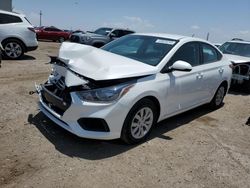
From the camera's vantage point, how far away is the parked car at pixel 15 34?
38.8 ft

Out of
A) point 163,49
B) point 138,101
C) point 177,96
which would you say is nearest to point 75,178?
point 138,101

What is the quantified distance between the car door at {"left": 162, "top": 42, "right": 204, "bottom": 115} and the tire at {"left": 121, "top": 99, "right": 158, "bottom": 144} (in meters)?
0.45

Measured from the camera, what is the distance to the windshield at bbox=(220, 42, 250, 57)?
10484 mm

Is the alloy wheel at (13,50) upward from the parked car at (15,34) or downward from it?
downward

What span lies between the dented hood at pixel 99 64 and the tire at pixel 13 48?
7.37 metres

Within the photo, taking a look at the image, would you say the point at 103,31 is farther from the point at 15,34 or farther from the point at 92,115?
the point at 92,115

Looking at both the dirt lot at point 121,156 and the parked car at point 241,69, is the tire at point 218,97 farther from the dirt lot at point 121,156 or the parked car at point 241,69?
the parked car at point 241,69

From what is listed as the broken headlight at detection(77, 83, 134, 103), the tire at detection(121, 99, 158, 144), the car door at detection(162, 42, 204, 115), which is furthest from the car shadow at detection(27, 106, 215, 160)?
the broken headlight at detection(77, 83, 134, 103)

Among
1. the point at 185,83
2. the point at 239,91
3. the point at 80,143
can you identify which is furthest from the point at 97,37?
the point at 80,143

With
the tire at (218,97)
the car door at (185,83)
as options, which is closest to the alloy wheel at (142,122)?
the car door at (185,83)

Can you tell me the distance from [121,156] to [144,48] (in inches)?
81.9

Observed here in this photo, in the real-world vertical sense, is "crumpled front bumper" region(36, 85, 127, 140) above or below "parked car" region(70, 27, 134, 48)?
below

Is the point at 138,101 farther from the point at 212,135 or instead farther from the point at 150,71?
the point at 212,135

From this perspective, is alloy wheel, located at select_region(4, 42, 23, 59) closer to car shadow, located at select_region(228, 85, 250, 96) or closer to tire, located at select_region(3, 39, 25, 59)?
tire, located at select_region(3, 39, 25, 59)
